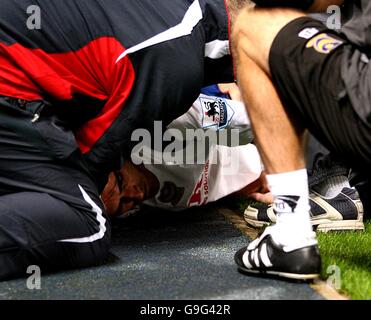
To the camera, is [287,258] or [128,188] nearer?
[287,258]

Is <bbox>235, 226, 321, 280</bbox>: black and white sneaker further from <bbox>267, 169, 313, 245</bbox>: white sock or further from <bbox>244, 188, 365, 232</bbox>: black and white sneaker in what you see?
<bbox>244, 188, 365, 232</bbox>: black and white sneaker

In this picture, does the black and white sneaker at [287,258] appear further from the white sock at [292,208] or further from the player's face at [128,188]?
the player's face at [128,188]

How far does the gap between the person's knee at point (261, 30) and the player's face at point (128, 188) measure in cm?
72

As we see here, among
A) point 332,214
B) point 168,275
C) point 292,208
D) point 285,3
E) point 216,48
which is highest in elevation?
point 285,3

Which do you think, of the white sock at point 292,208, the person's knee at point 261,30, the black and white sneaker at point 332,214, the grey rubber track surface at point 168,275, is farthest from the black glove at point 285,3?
the black and white sneaker at point 332,214

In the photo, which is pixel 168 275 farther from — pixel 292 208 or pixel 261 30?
pixel 261 30

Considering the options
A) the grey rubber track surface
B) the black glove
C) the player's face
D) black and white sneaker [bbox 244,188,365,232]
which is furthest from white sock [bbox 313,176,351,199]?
the black glove

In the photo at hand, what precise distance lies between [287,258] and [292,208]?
99 millimetres

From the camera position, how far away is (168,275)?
1.56 meters

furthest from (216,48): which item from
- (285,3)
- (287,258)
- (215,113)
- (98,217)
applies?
(287,258)

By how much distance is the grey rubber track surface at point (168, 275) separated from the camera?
1.41 meters

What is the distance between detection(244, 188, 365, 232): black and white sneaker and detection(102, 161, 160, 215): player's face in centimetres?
33

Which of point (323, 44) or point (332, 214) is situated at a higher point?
point (323, 44)
